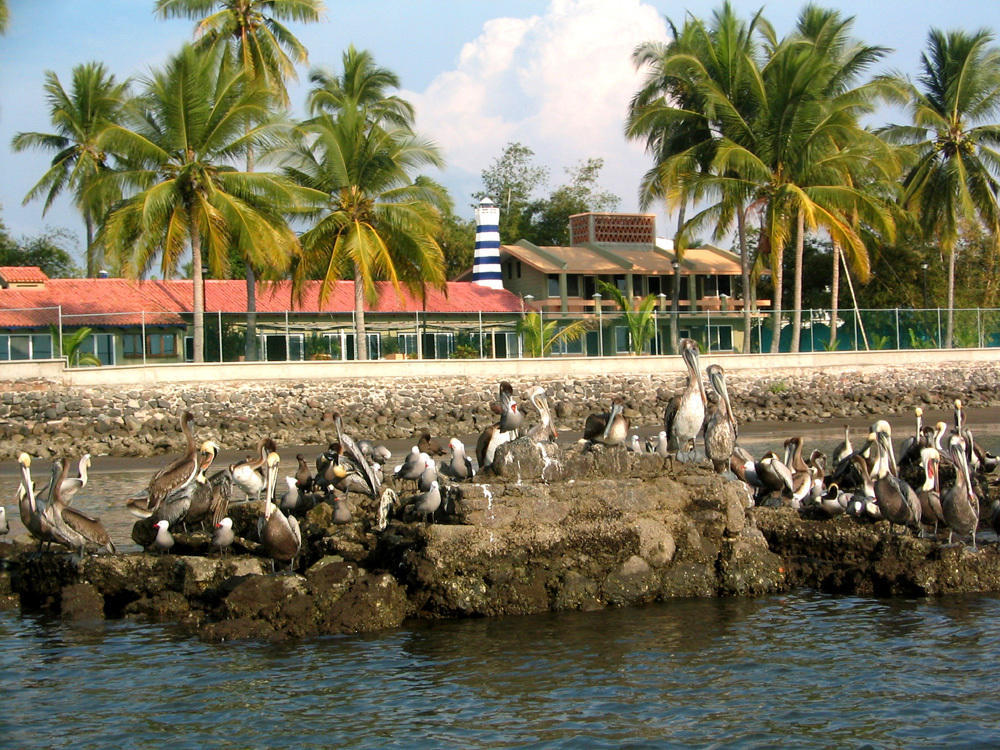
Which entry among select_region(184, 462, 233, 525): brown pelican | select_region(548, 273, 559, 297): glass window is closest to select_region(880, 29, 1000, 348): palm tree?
select_region(548, 273, 559, 297): glass window

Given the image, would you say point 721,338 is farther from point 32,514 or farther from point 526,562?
point 32,514

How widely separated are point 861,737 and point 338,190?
28.9 metres

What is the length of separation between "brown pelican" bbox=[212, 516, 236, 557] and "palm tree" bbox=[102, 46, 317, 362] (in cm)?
1911

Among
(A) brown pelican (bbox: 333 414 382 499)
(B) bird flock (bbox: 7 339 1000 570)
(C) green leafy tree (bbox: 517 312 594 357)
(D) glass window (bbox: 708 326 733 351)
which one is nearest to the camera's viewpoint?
(B) bird flock (bbox: 7 339 1000 570)

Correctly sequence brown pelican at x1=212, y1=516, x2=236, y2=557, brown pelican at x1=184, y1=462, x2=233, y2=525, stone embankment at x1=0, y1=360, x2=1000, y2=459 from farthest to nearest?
1. stone embankment at x1=0, y1=360, x2=1000, y2=459
2. brown pelican at x1=184, y1=462, x2=233, y2=525
3. brown pelican at x1=212, y1=516, x2=236, y2=557

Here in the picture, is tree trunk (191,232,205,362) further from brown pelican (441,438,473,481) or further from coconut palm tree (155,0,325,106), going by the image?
brown pelican (441,438,473,481)

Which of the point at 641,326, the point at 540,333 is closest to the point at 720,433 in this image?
the point at 540,333

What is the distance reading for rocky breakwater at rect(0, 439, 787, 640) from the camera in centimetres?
1205

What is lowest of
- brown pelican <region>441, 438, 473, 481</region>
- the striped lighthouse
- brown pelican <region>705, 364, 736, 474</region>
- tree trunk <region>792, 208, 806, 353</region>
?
brown pelican <region>441, 438, 473, 481</region>

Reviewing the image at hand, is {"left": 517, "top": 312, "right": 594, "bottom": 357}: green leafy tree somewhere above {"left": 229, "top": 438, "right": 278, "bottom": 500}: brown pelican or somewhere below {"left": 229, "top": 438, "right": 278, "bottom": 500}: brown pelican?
above

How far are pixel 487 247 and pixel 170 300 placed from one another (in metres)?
15.8

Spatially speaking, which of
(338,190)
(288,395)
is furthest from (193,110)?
(288,395)

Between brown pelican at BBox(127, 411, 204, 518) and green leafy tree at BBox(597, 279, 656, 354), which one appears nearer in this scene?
brown pelican at BBox(127, 411, 204, 518)

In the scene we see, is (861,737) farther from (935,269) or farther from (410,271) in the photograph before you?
(935,269)
